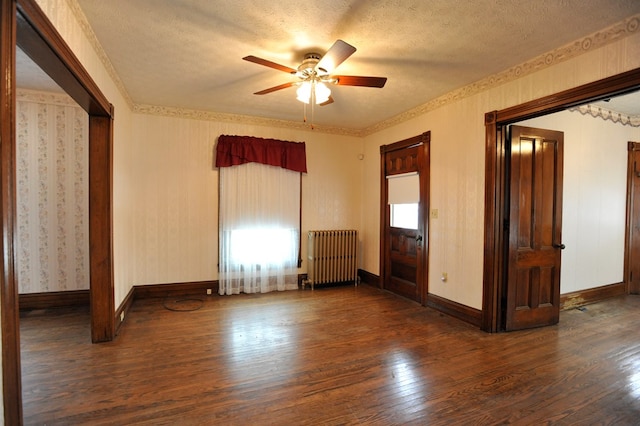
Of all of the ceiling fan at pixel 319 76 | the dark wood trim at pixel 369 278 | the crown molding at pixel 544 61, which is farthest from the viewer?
the dark wood trim at pixel 369 278

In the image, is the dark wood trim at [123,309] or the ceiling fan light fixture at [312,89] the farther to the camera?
the dark wood trim at [123,309]

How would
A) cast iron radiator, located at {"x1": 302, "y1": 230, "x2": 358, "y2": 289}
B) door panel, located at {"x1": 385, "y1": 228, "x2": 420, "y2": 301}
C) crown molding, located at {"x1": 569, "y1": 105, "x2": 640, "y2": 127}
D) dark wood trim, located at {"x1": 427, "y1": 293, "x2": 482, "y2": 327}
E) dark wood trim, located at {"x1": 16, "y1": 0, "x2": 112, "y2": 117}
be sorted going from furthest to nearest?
cast iron radiator, located at {"x1": 302, "y1": 230, "x2": 358, "y2": 289}, door panel, located at {"x1": 385, "y1": 228, "x2": 420, "y2": 301}, crown molding, located at {"x1": 569, "y1": 105, "x2": 640, "y2": 127}, dark wood trim, located at {"x1": 427, "y1": 293, "x2": 482, "y2": 327}, dark wood trim, located at {"x1": 16, "y1": 0, "x2": 112, "y2": 117}

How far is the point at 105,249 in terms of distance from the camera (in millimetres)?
2852

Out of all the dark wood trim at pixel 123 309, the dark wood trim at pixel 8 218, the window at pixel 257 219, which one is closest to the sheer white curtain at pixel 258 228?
the window at pixel 257 219

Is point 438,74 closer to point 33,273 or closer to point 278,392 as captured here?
point 278,392

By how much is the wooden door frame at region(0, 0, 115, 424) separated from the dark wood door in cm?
379

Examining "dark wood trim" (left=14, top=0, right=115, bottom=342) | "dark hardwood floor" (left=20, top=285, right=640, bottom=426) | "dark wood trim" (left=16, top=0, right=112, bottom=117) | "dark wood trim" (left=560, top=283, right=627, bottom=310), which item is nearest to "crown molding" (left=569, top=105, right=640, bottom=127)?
"dark wood trim" (left=560, top=283, right=627, bottom=310)

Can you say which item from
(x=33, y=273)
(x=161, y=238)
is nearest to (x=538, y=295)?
(x=161, y=238)

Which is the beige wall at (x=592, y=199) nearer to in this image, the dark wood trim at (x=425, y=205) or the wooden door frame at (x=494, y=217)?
the wooden door frame at (x=494, y=217)

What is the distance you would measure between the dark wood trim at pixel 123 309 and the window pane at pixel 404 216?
369 centimetres

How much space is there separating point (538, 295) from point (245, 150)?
4.11 metres

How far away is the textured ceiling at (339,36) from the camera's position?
2.07m

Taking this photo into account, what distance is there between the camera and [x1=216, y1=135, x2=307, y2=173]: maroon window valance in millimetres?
4426

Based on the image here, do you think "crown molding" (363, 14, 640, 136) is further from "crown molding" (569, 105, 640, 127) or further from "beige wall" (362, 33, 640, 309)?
"crown molding" (569, 105, 640, 127)
